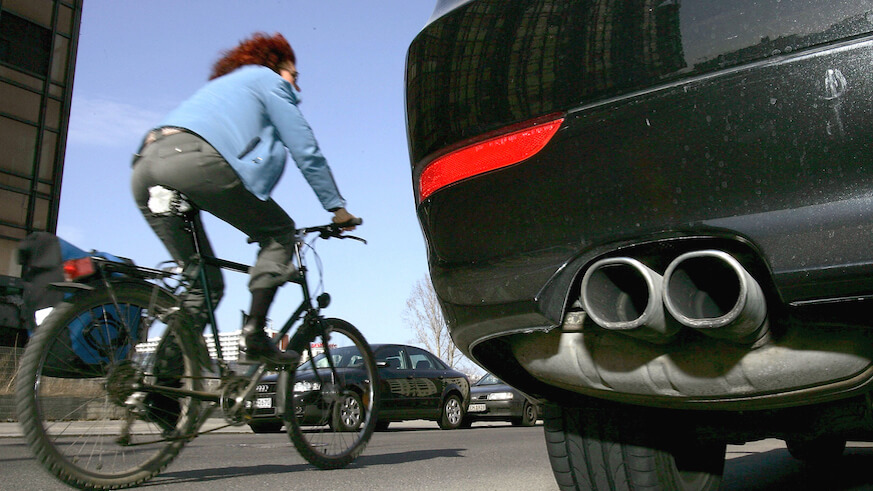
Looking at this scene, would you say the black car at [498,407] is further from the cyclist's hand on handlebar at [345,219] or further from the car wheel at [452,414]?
the cyclist's hand on handlebar at [345,219]

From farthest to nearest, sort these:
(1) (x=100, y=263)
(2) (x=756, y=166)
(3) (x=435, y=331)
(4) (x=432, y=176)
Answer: (3) (x=435, y=331) → (1) (x=100, y=263) → (4) (x=432, y=176) → (2) (x=756, y=166)

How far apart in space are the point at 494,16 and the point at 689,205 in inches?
29.2

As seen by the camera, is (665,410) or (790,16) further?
(665,410)

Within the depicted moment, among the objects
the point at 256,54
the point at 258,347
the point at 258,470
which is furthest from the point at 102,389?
the point at 256,54

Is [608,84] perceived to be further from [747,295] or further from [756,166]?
[747,295]

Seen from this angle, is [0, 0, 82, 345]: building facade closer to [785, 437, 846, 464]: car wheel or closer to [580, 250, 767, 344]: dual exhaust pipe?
[785, 437, 846, 464]: car wheel

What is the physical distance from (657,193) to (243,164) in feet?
6.45

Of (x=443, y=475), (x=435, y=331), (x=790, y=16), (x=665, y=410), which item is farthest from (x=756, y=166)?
(x=435, y=331)

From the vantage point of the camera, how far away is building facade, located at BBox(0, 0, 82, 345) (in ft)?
82.7

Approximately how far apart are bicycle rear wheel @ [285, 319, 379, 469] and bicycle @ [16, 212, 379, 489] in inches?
2.7

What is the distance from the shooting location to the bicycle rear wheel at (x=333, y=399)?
4.22m

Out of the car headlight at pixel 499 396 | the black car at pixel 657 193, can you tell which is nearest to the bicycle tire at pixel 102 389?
the black car at pixel 657 193

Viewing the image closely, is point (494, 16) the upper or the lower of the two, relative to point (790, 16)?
upper

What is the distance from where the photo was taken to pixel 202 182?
3.43 meters
